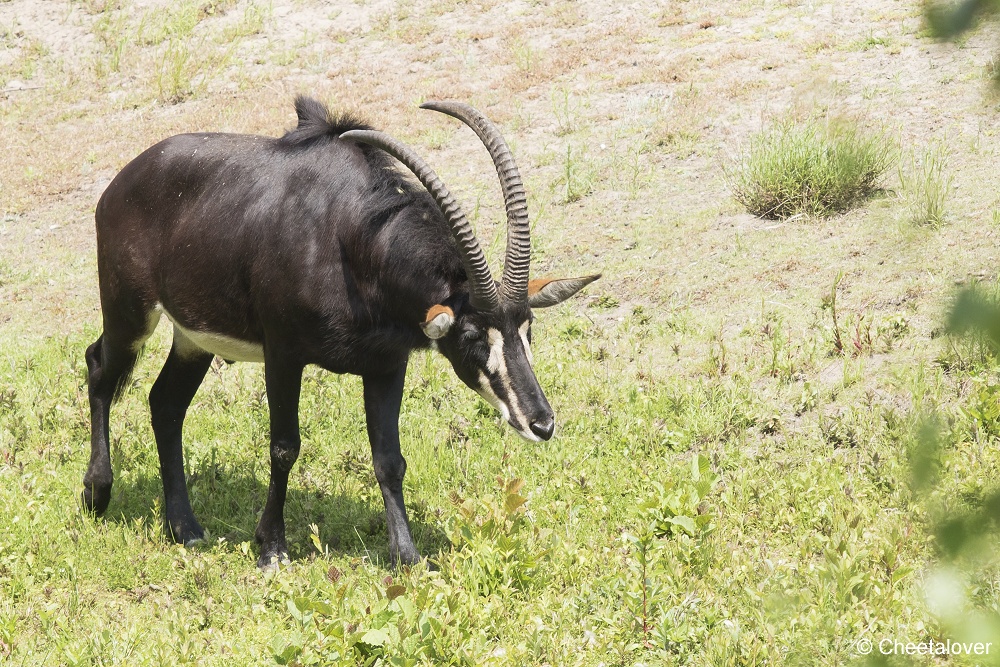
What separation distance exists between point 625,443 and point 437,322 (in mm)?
2338

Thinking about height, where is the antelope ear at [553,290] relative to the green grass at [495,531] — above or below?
above

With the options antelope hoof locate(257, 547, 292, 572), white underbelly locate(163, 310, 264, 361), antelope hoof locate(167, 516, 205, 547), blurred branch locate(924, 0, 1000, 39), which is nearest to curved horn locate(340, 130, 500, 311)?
white underbelly locate(163, 310, 264, 361)

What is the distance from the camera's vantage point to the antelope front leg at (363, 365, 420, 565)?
584 centimetres

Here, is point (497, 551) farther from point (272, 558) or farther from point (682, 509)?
point (272, 558)

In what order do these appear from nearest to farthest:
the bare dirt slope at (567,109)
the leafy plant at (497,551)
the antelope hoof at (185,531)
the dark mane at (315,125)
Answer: the leafy plant at (497,551) < the dark mane at (315,125) < the antelope hoof at (185,531) < the bare dirt slope at (567,109)

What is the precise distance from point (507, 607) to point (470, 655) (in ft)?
2.04

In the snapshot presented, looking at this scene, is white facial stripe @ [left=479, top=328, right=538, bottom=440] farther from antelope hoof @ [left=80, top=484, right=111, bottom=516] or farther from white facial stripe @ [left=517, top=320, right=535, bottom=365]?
antelope hoof @ [left=80, top=484, right=111, bottom=516]

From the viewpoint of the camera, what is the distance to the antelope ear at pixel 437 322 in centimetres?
507

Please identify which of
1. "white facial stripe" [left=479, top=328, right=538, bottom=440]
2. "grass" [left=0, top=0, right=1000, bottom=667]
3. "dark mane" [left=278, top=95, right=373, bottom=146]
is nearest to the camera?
"grass" [left=0, top=0, right=1000, bottom=667]

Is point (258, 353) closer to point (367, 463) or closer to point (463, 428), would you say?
point (367, 463)

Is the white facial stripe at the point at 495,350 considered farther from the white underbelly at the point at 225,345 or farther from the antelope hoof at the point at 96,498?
the antelope hoof at the point at 96,498

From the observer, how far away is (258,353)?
6.20m

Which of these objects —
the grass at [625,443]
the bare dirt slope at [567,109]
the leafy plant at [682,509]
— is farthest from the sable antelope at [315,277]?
the bare dirt slope at [567,109]

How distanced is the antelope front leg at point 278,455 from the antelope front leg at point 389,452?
0.46 m
